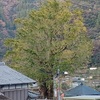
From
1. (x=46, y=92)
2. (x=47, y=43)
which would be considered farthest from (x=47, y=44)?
(x=46, y=92)

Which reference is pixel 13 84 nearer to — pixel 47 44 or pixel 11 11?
pixel 47 44

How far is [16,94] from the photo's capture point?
1619cm

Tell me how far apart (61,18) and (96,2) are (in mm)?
33845

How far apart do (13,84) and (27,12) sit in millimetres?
36078

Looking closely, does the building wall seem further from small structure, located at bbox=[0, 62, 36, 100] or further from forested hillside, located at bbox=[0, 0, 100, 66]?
forested hillside, located at bbox=[0, 0, 100, 66]

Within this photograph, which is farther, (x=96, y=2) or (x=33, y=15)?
(x=96, y=2)

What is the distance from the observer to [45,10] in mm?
22656

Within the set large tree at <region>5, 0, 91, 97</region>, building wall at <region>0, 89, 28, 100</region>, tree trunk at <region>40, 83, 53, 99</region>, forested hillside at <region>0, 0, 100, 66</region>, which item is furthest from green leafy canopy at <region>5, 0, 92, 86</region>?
forested hillside at <region>0, 0, 100, 66</region>

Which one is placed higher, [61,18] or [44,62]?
[61,18]

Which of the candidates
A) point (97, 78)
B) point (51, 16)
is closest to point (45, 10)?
point (51, 16)

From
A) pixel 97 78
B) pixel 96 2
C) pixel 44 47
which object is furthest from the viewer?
pixel 96 2

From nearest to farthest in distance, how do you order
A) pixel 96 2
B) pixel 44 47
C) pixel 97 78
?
pixel 44 47 < pixel 97 78 < pixel 96 2

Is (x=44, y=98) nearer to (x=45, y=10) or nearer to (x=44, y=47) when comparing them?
(x=44, y=47)

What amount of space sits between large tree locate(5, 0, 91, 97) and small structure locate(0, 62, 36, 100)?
533cm
